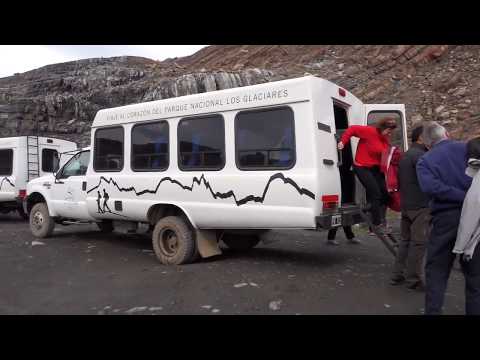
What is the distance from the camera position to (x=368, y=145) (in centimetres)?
566

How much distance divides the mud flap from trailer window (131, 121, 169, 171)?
3.95ft

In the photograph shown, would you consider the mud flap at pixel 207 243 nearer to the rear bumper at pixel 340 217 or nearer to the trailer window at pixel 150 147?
the trailer window at pixel 150 147

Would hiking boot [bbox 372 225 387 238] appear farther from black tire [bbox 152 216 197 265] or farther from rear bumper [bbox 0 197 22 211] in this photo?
rear bumper [bbox 0 197 22 211]

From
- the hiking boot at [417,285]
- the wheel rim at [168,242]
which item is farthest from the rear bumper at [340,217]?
Result: the wheel rim at [168,242]

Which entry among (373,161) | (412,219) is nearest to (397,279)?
(412,219)

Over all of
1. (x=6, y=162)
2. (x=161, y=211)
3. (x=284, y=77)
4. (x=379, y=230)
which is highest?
(x=284, y=77)

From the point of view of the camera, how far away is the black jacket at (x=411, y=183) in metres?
4.92

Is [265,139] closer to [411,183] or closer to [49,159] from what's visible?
[411,183]

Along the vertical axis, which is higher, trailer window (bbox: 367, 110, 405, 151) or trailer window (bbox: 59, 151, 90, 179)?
trailer window (bbox: 367, 110, 405, 151)

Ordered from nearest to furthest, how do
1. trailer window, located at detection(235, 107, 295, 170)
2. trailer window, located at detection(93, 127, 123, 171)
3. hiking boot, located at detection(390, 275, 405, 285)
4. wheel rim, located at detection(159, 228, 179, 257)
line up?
hiking boot, located at detection(390, 275, 405, 285) < trailer window, located at detection(235, 107, 295, 170) < wheel rim, located at detection(159, 228, 179, 257) < trailer window, located at detection(93, 127, 123, 171)

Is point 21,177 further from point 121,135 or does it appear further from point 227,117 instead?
point 227,117

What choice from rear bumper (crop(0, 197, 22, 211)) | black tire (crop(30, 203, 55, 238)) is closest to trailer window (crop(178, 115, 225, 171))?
black tire (crop(30, 203, 55, 238))

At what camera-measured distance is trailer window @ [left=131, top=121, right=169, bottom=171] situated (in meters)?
6.55

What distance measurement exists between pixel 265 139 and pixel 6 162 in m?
10.1
